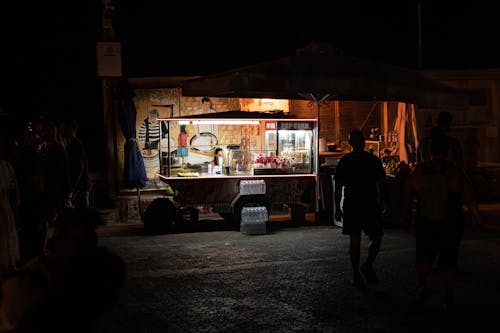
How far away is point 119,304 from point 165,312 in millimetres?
640

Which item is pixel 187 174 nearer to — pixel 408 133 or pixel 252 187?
pixel 252 187

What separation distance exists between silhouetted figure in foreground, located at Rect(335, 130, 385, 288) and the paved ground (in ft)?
1.48

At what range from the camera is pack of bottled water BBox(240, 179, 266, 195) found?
11.7 meters

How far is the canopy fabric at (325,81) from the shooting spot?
11.2 meters

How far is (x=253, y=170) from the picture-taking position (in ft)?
39.3

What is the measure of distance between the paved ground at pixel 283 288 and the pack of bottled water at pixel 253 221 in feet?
0.89

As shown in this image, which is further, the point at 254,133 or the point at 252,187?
the point at 254,133

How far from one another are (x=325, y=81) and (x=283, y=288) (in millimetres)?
4815

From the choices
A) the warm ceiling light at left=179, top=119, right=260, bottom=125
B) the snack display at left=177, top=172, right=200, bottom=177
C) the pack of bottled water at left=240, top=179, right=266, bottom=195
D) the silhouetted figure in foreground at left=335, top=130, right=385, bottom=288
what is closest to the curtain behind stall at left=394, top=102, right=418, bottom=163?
the warm ceiling light at left=179, top=119, right=260, bottom=125

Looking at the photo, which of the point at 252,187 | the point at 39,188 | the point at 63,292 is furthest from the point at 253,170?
the point at 63,292

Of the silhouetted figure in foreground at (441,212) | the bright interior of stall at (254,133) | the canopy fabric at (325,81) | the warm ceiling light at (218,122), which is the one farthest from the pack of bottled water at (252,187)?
the silhouetted figure in foreground at (441,212)

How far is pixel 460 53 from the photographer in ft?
59.5

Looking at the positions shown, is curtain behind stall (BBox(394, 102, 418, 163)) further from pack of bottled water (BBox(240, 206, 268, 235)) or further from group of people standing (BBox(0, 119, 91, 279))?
group of people standing (BBox(0, 119, 91, 279))

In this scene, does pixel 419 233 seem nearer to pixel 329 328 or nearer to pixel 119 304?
pixel 329 328
